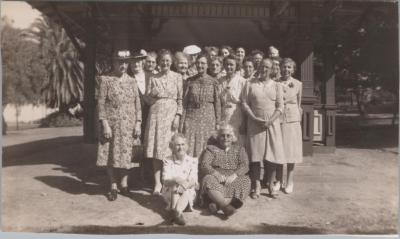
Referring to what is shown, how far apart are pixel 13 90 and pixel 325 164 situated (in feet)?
16.0

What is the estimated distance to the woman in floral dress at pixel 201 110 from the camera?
5.11 m

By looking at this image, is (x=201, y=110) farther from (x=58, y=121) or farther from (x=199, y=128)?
(x=58, y=121)

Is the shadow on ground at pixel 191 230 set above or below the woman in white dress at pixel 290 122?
below

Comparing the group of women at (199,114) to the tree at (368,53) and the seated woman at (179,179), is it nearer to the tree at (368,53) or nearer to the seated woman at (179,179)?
the seated woman at (179,179)

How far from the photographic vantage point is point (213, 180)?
186 inches

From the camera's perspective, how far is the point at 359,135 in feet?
31.6

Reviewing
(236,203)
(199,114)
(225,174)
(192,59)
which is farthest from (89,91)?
(236,203)

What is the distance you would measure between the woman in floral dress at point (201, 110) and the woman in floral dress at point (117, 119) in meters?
0.65

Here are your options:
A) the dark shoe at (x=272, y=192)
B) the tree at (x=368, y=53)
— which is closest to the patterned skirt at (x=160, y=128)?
the dark shoe at (x=272, y=192)

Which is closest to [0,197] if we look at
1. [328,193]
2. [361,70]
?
[328,193]

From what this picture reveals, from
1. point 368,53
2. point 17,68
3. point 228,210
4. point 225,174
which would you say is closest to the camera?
point 228,210

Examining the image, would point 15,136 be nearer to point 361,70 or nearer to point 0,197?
point 0,197

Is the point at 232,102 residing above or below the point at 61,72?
below

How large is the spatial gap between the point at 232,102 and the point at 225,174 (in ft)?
3.07
